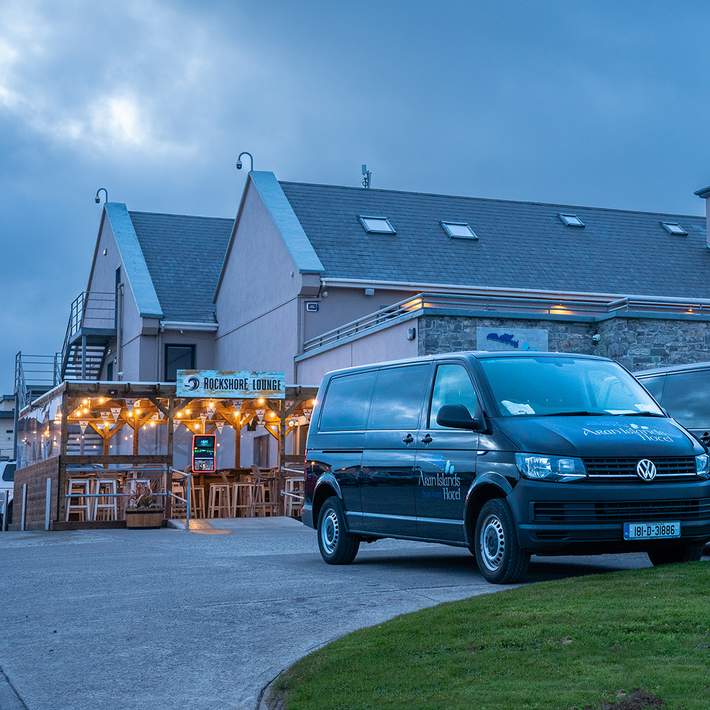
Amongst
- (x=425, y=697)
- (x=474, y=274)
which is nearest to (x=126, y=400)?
(x=474, y=274)

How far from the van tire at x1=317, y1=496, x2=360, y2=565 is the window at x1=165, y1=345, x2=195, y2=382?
87.3 feet

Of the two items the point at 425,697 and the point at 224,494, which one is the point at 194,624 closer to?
the point at 425,697

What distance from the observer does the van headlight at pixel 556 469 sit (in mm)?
10609

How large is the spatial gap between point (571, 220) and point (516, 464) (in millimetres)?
29174

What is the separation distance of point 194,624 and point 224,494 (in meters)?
20.1

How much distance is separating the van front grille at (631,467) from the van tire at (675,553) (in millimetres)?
639

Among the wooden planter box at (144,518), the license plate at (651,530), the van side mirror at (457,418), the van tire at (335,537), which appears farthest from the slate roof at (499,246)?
the license plate at (651,530)

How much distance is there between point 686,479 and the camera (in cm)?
1103

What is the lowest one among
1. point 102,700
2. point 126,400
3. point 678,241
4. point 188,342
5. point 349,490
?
point 102,700

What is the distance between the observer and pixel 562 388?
11789mm

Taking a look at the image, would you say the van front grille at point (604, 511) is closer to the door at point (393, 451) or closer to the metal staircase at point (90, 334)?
the door at point (393, 451)

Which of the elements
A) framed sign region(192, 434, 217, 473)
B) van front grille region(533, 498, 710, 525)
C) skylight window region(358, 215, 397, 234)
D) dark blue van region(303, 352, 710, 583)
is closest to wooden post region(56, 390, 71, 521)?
framed sign region(192, 434, 217, 473)

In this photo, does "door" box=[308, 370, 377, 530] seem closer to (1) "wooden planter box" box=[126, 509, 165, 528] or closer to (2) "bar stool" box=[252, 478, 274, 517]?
(1) "wooden planter box" box=[126, 509, 165, 528]

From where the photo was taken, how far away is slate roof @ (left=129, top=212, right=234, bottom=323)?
137ft
